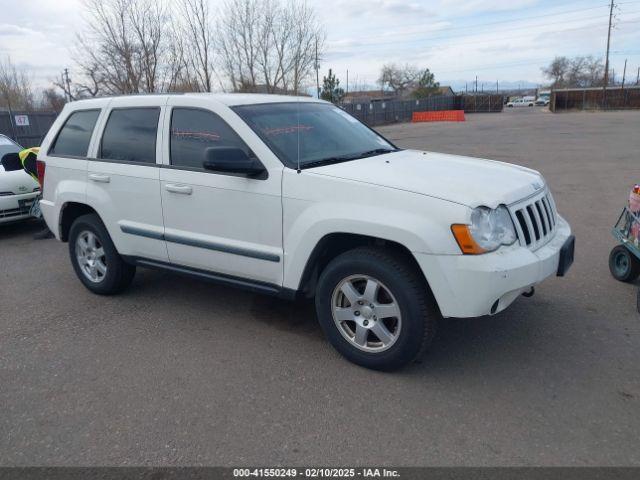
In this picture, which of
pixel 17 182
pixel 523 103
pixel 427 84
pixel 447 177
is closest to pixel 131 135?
pixel 447 177

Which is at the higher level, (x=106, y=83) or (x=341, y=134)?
(x=106, y=83)

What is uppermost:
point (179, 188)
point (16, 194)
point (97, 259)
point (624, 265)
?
point (179, 188)

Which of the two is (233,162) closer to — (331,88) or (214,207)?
(214,207)

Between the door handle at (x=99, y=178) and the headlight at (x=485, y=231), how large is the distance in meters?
3.12

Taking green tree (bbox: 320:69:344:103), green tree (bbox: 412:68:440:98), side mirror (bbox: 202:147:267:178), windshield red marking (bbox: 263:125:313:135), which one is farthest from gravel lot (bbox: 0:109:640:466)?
green tree (bbox: 412:68:440:98)

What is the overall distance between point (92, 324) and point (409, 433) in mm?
2943

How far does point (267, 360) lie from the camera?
154 inches

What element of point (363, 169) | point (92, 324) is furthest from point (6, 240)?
point (363, 169)

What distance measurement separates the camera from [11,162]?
8.00 m

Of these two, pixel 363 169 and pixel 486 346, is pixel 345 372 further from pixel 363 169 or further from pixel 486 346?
pixel 363 169

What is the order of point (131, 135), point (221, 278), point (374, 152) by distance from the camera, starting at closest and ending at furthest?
point (221, 278) < point (374, 152) < point (131, 135)

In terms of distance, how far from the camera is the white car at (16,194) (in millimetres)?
7789

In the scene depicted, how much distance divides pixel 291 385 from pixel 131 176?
2.30 metres

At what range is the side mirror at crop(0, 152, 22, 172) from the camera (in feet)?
26.0
